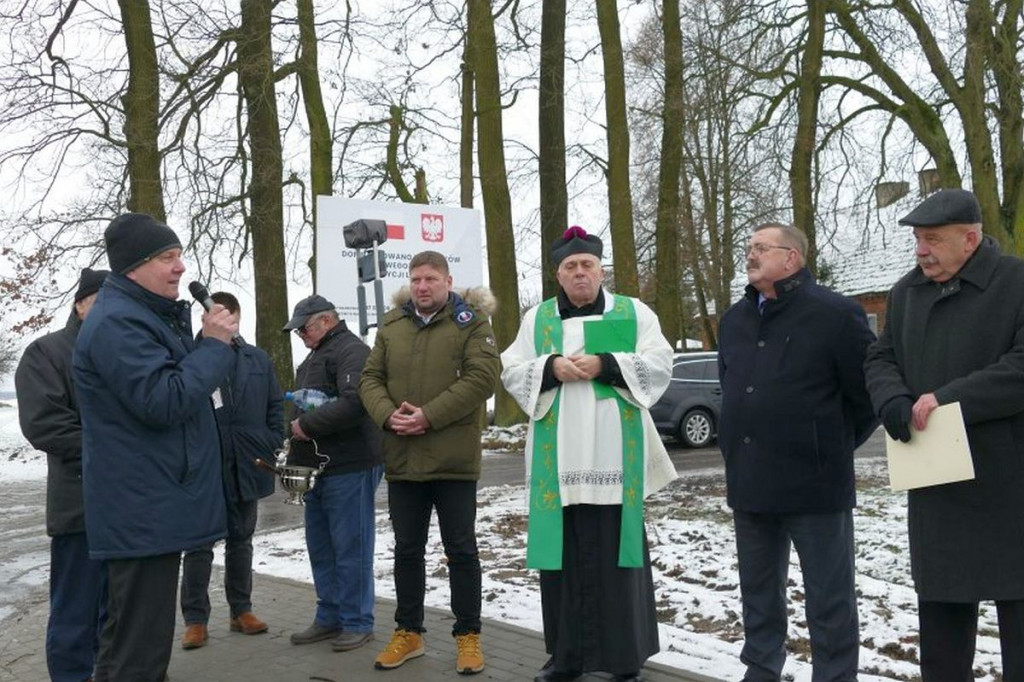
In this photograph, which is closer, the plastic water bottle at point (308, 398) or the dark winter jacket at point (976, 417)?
the dark winter jacket at point (976, 417)

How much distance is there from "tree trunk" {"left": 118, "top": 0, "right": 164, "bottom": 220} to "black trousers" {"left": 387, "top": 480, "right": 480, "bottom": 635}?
10927 mm

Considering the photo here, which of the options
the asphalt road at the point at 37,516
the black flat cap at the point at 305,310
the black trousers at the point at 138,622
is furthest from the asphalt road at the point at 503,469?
the black trousers at the point at 138,622

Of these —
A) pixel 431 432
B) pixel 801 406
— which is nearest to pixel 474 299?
pixel 431 432

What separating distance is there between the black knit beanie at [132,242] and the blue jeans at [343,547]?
2.10 metres

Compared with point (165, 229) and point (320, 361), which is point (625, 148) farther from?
point (165, 229)

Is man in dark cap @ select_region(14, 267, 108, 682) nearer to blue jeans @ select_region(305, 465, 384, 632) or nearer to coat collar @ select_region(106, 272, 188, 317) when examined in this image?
coat collar @ select_region(106, 272, 188, 317)

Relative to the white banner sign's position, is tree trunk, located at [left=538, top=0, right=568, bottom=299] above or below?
above

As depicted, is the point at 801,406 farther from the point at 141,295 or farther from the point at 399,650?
the point at 141,295

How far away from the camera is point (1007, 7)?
570 inches

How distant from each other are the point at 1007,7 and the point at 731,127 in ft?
24.9

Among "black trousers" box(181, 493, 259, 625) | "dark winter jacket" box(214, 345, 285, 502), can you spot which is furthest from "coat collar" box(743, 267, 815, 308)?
"black trousers" box(181, 493, 259, 625)

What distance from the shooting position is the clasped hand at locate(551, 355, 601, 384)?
4.89 metres

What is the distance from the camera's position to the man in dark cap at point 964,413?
12.1ft

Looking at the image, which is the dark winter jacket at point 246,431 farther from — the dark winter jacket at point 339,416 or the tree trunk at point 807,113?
the tree trunk at point 807,113
